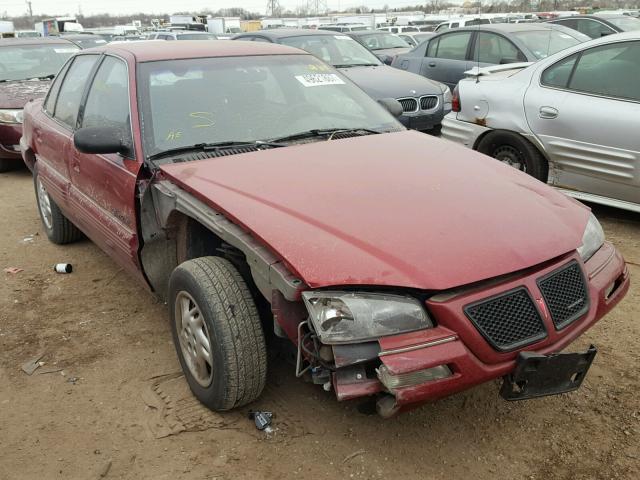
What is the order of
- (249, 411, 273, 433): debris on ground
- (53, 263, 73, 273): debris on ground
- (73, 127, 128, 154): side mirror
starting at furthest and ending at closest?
(53, 263, 73, 273): debris on ground
(73, 127, 128, 154): side mirror
(249, 411, 273, 433): debris on ground

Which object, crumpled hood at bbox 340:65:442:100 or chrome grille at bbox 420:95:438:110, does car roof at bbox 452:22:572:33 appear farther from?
chrome grille at bbox 420:95:438:110

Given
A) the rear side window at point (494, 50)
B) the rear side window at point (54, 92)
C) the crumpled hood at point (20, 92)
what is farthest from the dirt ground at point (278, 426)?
the rear side window at point (494, 50)

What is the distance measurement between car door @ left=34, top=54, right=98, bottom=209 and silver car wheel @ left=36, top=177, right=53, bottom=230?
29 cm

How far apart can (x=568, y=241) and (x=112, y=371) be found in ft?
7.67

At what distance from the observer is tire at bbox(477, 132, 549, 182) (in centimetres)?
515

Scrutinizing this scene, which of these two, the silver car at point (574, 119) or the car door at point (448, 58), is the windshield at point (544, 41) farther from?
the silver car at point (574, 119)

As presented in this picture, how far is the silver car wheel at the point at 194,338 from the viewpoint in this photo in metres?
2.63

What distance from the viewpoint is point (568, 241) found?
244 cm

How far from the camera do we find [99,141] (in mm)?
3008

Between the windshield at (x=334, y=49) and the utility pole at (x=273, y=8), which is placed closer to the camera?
the windshield at (x=334, y=49)

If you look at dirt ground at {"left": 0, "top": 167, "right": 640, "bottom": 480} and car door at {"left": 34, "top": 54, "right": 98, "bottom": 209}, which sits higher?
car door at {"left": 34, "top": 54, "right": 98, "bottom": 209}

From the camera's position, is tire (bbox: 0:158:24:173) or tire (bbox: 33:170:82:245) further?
tire (bbox: 0:158:24:173)

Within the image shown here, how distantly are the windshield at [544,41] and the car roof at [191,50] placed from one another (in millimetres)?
5478

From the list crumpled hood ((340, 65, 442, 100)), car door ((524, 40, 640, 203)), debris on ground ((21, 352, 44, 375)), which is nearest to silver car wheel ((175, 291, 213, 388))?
debris on ground ((21, 352, 44, 375))
